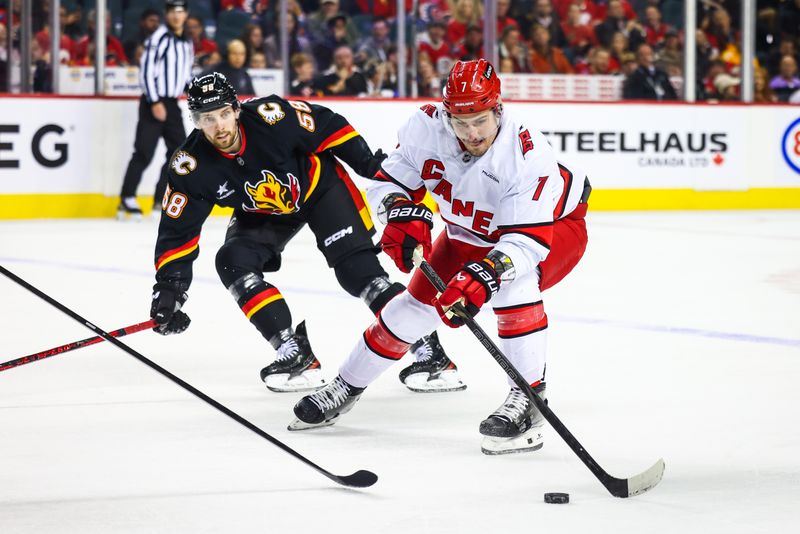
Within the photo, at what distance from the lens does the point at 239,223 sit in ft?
13.6

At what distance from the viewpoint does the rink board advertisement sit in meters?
9.41

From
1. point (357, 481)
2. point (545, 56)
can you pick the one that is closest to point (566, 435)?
point (357, 481)

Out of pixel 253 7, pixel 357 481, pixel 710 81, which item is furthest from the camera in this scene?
pixel 710 81

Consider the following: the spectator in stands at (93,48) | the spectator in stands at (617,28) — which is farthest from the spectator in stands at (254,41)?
the spectator in stands at (617,28)

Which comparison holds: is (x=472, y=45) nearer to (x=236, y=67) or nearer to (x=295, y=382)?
(x=236, y=67)

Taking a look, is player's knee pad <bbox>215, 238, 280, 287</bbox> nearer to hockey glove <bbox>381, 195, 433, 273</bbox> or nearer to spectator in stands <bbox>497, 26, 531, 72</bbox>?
hockey glove <bbox>381, 195, 433, 273</bbox>

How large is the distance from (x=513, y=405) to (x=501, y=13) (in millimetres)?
7305

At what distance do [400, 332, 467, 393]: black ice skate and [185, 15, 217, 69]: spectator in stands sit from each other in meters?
6.32

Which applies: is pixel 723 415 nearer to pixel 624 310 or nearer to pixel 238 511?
pixel 238 511

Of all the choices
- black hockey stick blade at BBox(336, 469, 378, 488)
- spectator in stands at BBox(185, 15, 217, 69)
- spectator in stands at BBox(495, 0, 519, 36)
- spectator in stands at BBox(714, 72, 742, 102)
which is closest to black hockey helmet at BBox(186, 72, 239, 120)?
black hockey stick blade at BBox(336, 469, 378, 488)

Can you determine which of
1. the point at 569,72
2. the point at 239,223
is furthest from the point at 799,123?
the point at 239,223

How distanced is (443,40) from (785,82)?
313 centimetres

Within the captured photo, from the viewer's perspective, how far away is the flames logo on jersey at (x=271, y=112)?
3.97 meters

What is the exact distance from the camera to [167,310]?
363 centimetres
